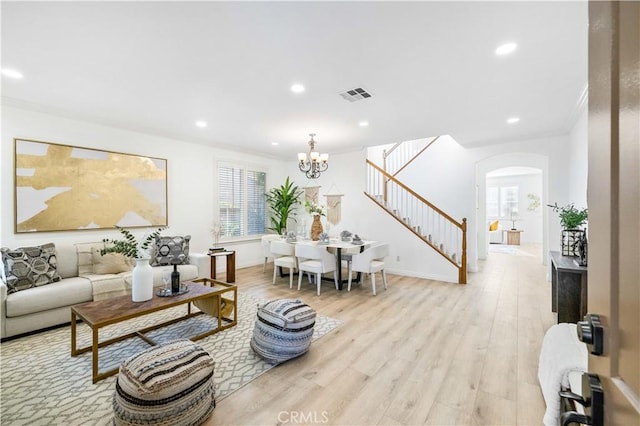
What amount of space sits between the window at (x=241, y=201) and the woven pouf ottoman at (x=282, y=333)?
147 inches

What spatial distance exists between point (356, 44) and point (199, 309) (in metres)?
3.39

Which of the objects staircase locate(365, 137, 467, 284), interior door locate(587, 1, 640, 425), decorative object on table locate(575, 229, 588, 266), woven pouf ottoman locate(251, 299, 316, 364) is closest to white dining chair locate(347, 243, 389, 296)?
staircase locate(365, 137, 467, 284)

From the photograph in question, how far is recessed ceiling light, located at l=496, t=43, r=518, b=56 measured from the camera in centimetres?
229

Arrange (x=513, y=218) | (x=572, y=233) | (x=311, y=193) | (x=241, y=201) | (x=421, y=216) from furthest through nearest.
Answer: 1. (x=513, y=218)
2. (x=311, y=193)
3. (x=241, y=201)
4. (x=421, y=216)
5. (x=572, y=233)

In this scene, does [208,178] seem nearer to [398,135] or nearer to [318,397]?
[398,135]

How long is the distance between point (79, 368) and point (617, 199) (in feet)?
11.4

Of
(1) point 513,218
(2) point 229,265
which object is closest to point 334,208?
(2) point 229,265

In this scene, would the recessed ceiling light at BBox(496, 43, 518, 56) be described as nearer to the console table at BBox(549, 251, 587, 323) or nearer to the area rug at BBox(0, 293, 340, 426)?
the console table at BBox(549, 251, 587, 323)

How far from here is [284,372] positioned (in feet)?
7.61

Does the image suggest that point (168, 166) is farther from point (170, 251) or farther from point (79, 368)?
point (79, 368)

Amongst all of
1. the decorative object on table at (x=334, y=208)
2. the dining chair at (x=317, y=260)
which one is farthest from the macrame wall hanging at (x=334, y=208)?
the dining chair at (x=317, y=260)

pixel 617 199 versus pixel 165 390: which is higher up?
pixel 617 199

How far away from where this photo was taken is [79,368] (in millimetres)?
2371

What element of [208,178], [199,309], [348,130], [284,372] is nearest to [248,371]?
[284,372]
